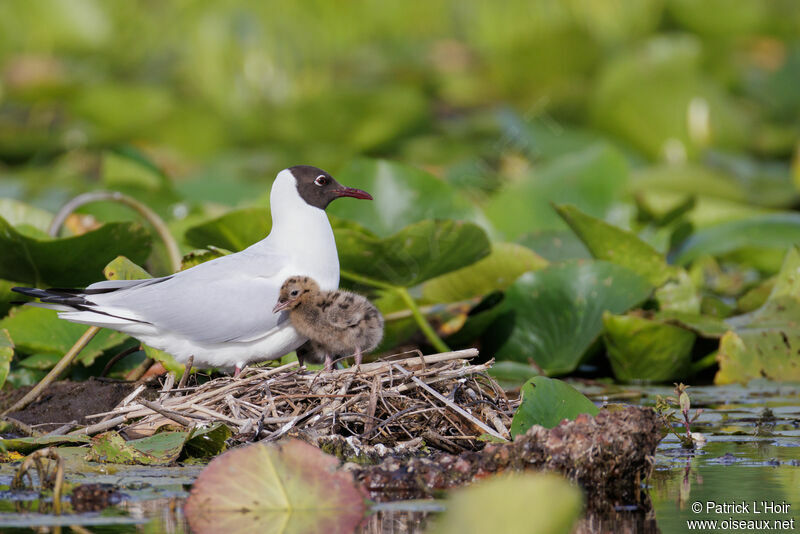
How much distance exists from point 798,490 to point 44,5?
43.5 ft

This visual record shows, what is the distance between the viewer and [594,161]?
317 inches

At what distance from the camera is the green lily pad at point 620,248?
6.44 metres

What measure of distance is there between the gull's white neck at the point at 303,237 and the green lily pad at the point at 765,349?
7.95 feet

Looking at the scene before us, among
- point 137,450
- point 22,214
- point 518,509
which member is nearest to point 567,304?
point 137,450

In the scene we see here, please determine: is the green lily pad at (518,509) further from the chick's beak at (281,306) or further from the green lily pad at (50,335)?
the green lily pad at (50,335)

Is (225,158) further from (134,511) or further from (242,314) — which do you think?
(134,511)

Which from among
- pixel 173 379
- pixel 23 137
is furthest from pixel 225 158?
pixel 173 379

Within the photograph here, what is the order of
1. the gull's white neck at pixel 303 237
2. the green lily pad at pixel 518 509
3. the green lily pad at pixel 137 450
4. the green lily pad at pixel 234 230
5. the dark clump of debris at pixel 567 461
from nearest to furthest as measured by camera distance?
1. the green lily pad at pixel 518 509
2. the dark clump of debris at pixel 567 461
3. the green lily pad at pixel 137 450
4. the gull's white neck at pixel 303 237
5. the green lily pad at pixel 234 230

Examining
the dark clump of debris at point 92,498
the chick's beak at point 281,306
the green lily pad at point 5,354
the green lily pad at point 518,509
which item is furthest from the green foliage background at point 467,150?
the green lily pad at point 518,509

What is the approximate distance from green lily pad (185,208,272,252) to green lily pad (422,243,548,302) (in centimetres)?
115

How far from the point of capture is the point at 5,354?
4.96 metres

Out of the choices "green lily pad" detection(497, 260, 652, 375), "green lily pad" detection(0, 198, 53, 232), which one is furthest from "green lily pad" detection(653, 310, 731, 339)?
"green lily pad" detection(0, 198, 53, 232)

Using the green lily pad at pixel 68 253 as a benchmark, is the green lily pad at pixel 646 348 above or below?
below

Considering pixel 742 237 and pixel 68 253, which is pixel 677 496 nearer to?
pixel 68 253
